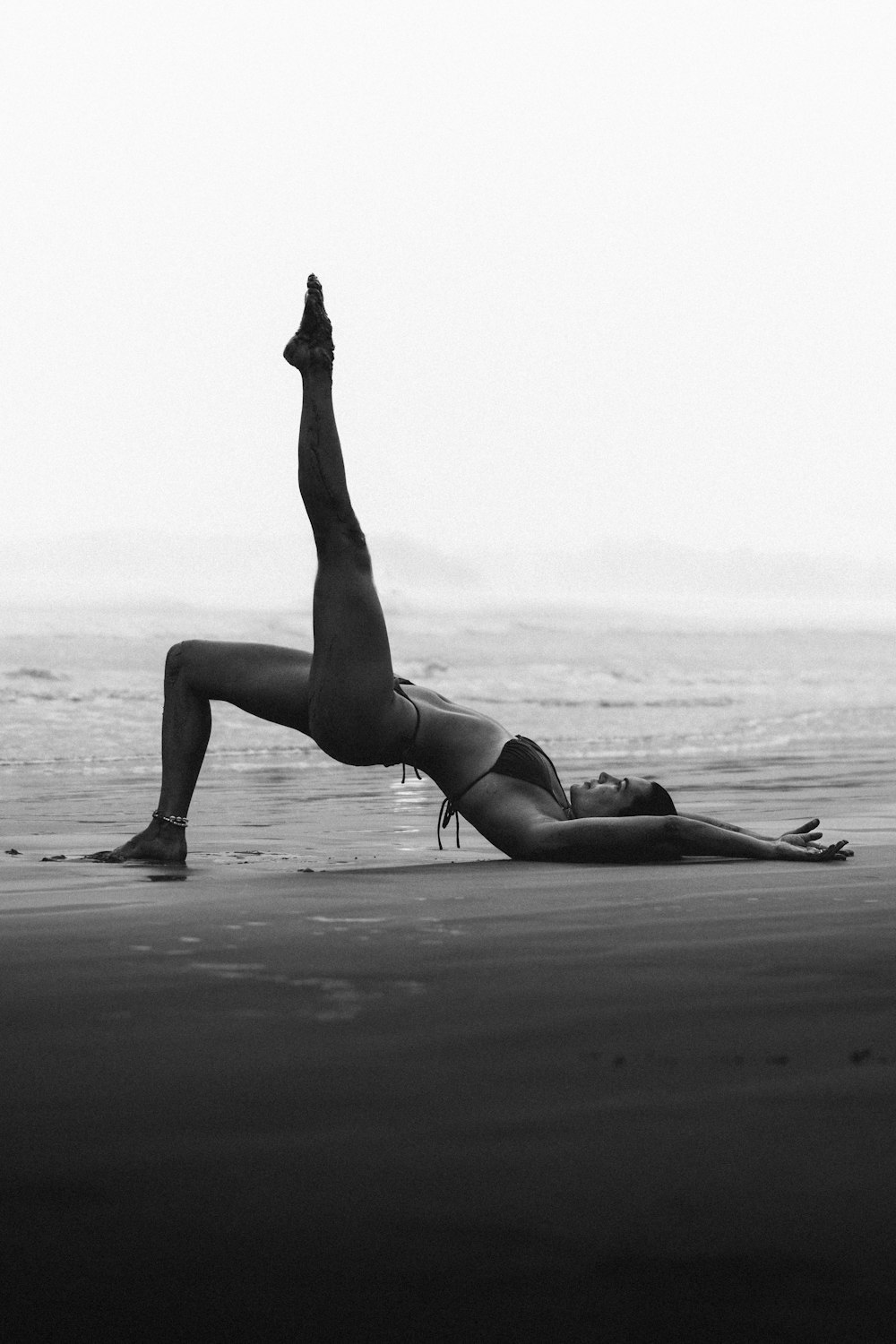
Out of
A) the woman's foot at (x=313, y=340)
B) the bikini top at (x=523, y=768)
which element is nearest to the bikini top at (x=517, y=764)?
the bikini top at (x=523, y=768)

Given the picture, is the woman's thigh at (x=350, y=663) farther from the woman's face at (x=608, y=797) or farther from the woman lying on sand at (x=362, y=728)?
the woman's face at (x=608, y=797)

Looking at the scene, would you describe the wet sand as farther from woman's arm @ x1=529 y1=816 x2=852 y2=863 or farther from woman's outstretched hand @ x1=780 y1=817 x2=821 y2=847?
woman's outstretched hand @ x1=780 y1=817 x2=821 y2=847

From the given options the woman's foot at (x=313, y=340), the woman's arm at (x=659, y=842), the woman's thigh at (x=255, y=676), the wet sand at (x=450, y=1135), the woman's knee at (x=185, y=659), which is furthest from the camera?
the woman's knee at (x=185, y=659)

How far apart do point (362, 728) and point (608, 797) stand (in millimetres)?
925

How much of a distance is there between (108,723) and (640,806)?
44.0 ft

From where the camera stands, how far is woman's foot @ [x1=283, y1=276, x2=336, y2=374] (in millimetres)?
4594

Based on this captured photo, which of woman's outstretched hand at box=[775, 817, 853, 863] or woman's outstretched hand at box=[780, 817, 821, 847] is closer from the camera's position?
woman's outstretched hand at box=[775, 817, 853, 863]

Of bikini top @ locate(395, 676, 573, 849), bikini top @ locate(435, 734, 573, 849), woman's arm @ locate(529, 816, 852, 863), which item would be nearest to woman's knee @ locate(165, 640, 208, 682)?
bikini top @ locate(395, 676, 573, 849)

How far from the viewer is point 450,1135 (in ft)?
5.90

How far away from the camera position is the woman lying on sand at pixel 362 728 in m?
4.65

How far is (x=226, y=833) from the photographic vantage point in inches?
262

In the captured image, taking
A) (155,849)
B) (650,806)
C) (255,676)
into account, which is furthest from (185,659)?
(650,806)

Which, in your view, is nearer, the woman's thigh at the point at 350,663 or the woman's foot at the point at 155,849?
the woman's thigh at the point at 350,663

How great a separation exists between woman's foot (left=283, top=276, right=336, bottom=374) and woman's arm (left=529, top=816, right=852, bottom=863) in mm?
1773
